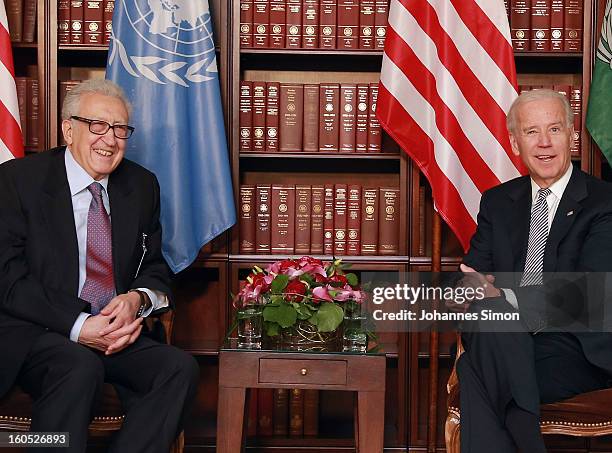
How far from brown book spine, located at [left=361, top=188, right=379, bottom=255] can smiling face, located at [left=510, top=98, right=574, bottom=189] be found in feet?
3.14

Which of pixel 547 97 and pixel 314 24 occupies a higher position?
pixel 314 24

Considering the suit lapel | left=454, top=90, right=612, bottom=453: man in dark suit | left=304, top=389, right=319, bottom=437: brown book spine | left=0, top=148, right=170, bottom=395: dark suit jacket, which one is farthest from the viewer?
left=304, top=389, right=319, bottom=437: brown book spine

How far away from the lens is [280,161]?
162 inches

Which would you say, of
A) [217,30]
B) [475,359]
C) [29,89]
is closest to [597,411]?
[475,359]

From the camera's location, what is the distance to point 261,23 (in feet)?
12.4

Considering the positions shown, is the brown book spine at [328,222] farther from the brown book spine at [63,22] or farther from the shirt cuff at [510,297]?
the brown book spine at [63,22]

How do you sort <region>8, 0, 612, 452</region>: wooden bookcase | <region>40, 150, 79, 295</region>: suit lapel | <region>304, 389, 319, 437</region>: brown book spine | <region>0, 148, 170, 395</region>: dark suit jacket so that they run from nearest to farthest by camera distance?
<region>0, 148, 170, 395</region>: dark suit jacket
<region>40, 150, 79, 295</region>: suit lapel
<region>8, 0, 612, 452</region>: wooden bookcase
<region>304, 389, 319, 437</region>: brown book spine

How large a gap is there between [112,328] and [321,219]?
1359mm

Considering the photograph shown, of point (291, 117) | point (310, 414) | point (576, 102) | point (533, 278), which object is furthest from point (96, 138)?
point (576, 102)

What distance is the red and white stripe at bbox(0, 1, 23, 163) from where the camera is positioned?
3477 mm

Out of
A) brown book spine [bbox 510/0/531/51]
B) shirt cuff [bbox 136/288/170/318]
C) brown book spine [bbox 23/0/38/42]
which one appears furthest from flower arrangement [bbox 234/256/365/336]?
brown book spine [bbox 23/0/38/42]

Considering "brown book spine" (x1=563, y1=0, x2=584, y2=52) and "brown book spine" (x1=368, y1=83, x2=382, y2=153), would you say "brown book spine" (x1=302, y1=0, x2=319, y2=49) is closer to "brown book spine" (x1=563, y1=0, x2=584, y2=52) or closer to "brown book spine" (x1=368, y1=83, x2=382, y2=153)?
"brown book spine" (x1=368, y1=83, x2=382, y2=153)

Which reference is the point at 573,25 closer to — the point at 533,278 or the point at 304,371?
the point at 533,278

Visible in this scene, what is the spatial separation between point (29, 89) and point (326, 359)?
Result: 191 centimetres
